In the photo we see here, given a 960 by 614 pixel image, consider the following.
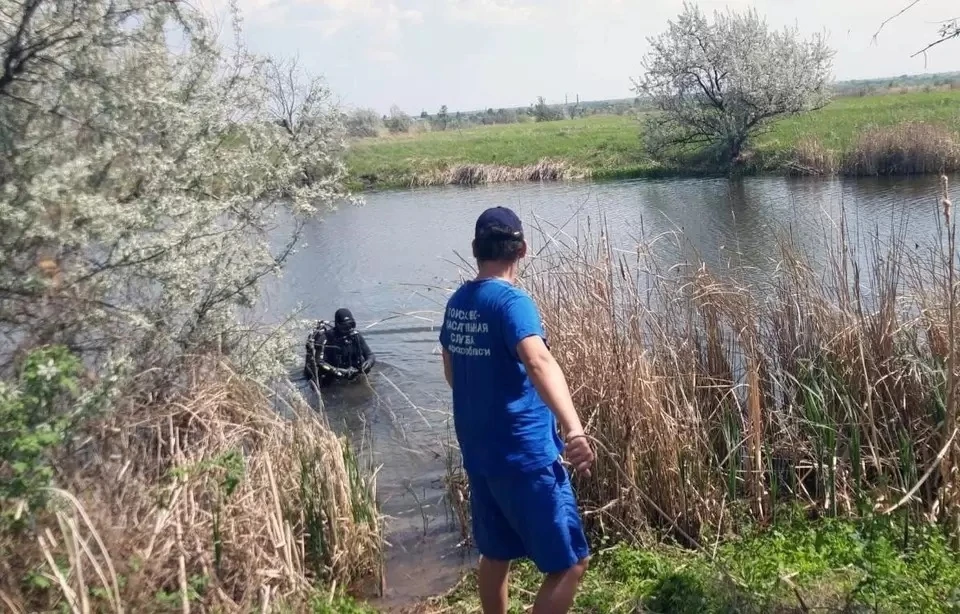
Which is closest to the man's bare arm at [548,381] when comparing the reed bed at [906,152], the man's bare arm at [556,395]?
the man's bare arm at [556,395]

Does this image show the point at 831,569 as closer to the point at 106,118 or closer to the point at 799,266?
the point at 799,266

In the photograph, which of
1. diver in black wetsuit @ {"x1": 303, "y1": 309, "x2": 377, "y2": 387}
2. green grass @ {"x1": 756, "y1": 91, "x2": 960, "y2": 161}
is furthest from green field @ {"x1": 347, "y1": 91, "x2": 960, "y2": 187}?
diver in black wetsuit @ {"x1": 303, "y1": 309, "x2": 377, "y2": 387}

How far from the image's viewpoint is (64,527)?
346cm

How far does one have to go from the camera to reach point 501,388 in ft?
11.3

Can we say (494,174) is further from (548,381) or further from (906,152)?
(548,381)

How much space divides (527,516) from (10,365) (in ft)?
9.34

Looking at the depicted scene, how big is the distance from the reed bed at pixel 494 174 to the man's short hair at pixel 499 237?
107 ft

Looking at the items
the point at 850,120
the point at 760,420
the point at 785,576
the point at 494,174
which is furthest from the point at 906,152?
the point at 785,576

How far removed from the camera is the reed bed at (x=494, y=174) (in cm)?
3641

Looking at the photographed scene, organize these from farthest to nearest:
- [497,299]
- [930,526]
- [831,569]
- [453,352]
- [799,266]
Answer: [799,266] < [930,526] < [831,569] < [453,352] < [497,299]

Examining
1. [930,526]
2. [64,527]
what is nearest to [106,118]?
[64,527]

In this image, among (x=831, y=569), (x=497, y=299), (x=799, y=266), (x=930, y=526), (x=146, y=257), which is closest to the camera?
(x=497, y=299)

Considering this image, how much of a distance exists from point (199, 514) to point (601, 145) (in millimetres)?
36696

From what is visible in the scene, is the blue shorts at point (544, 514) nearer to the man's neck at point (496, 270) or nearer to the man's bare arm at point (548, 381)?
the man's bare arm at point (548, 381)
